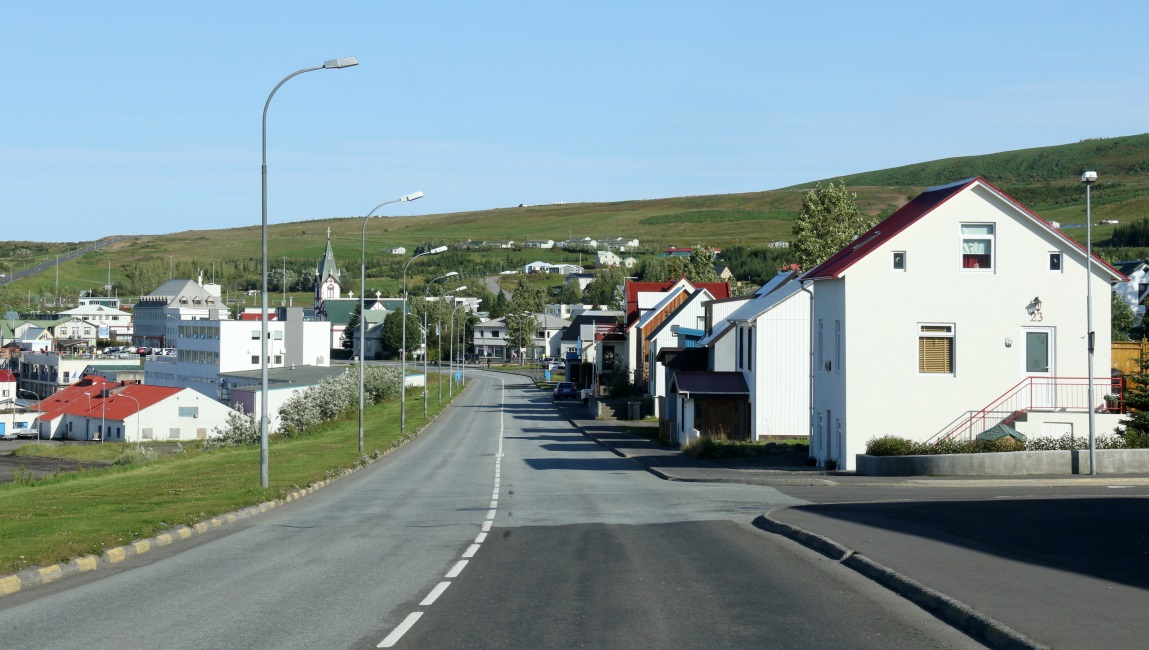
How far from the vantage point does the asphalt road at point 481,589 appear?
9.52m

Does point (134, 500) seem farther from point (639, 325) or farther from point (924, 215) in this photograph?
point (639, 325)

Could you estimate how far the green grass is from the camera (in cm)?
1530

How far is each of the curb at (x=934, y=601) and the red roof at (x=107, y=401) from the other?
285ft

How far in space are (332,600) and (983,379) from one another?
27.6 meters

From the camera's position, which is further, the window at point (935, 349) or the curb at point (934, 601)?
the window at point (935, 349)

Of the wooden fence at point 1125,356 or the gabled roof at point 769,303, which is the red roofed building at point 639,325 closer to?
the gabled roof at point 769,303

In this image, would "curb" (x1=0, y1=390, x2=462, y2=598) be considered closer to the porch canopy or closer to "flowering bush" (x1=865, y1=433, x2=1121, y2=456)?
"flowering bush" (x1=865, y1=433, x2=1121, y2=456)

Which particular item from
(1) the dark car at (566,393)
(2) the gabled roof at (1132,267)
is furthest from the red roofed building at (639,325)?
(2) the gabled roof at (1132,267)

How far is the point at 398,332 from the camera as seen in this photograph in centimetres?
15938

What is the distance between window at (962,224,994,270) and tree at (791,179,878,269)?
3751 centimetres

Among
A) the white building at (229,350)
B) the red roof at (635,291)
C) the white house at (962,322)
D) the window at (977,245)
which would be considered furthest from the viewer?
the white building at (229,350)

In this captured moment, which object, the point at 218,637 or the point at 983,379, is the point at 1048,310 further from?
the point at 218,637

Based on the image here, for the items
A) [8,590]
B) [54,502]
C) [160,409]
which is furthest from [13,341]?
[8,590]

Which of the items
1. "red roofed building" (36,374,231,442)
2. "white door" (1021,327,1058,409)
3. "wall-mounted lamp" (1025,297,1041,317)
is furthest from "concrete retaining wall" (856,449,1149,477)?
"red roofed building" (36,374,231,442)
